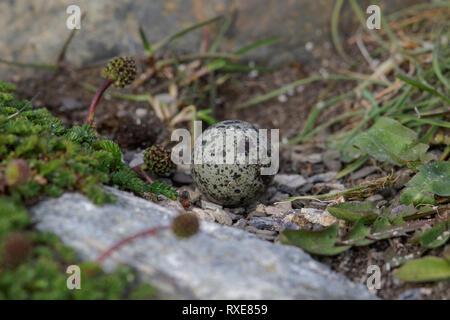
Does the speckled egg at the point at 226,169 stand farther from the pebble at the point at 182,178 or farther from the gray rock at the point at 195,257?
the gray rock at the point at 195,257

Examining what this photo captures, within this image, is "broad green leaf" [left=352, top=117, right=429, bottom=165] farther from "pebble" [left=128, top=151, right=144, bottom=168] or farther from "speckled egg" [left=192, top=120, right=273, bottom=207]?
"pebble" [left=128, top=151, right=144, bottom=168]

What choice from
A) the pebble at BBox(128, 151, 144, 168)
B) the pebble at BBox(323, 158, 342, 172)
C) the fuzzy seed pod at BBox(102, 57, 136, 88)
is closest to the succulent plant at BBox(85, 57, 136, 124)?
the fuzzy seed pod at BBox(102, 57, 136, 88)

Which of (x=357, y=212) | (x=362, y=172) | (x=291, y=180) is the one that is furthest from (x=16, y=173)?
(x=362, y=172)

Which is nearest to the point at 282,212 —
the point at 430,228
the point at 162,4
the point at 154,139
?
the point at 430,228

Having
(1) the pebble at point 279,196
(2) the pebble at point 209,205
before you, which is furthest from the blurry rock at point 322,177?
(2) the pebble at point 209,205

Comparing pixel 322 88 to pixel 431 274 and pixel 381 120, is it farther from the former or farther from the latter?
pixel 431 274

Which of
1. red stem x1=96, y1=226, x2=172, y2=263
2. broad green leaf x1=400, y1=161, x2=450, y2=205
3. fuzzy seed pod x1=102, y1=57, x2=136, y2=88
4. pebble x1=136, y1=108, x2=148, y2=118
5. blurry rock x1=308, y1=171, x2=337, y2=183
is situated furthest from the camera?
pebble x1=136, y1=108, x2=148, y2=118
